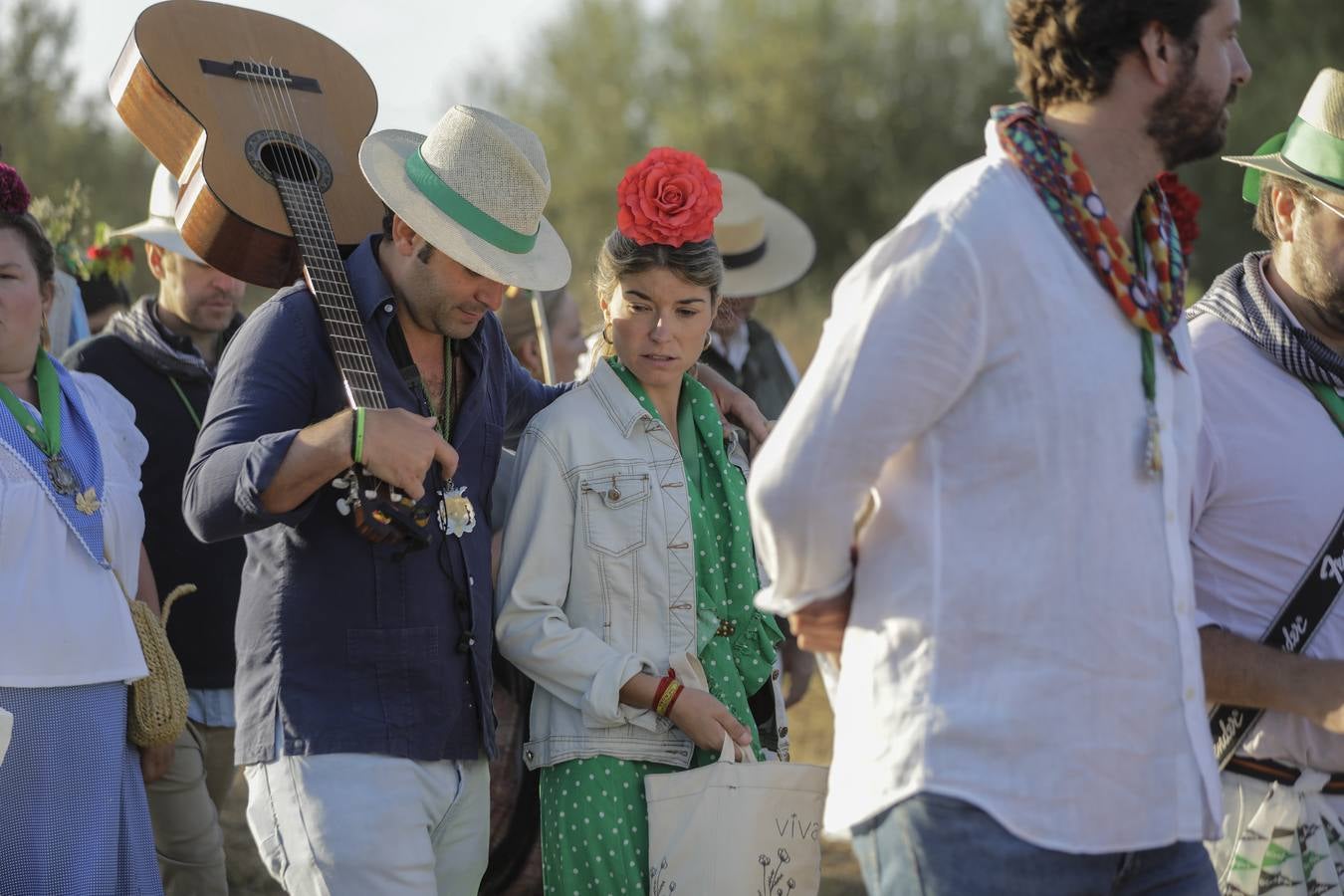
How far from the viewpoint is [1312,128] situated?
3.51 meters

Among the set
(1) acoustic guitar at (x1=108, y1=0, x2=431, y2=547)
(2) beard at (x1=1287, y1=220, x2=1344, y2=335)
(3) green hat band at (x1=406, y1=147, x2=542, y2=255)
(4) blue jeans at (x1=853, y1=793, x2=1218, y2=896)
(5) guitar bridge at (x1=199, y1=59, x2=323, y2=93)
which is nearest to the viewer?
(4) blue jeans at (x1=853, y1=793, x2=1218, y2=896)

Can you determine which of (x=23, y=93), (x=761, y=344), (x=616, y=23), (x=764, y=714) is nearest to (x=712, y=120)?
(x=616, y=23)

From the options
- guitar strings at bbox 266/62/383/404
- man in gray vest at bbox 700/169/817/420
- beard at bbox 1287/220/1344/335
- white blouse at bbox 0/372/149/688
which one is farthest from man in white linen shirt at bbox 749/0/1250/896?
man in gray vest at bbox 700/169/817/420

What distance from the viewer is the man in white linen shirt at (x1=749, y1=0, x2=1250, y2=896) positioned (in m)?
2.26

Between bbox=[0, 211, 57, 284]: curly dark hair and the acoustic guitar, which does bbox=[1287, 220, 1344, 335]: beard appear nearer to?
A: the acoustic guitar

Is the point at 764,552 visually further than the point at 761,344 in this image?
No

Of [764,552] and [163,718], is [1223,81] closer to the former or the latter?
[764,552]

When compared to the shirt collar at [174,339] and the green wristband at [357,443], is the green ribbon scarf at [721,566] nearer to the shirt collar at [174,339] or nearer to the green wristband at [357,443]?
the green wristband at [357,443]

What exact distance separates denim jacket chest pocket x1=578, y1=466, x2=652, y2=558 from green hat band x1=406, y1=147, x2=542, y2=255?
0.55 meters

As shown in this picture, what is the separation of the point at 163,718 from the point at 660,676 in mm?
1196

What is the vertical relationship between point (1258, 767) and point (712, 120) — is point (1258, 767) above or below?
below

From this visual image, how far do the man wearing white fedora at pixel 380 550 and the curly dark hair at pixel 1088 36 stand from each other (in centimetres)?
130

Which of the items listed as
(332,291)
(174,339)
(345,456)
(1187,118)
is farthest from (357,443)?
(174,339)

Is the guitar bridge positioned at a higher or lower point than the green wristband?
higher
